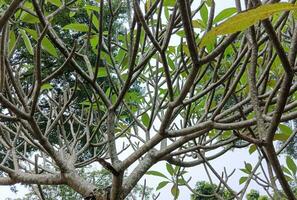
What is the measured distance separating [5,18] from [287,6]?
30 centimetres

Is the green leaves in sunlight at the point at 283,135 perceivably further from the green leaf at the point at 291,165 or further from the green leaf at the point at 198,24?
the green leaf at the point at 198,24

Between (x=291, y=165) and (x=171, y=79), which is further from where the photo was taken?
(x=291, y=165)

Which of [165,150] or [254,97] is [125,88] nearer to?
[165,150]

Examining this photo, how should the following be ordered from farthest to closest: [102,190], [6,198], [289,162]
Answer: [6,198], [289,162], [102,190]

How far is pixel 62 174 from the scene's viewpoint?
0.98 m

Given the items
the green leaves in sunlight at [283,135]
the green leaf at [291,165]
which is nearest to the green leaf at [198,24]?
the green leaves in sunlight at [283,135]

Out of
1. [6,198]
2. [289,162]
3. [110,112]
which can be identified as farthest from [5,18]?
[6,198]

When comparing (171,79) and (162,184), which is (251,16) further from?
(162,184)

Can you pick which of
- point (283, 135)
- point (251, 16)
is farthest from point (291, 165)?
point (251, 16)

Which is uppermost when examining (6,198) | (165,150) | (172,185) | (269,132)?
(6,198)

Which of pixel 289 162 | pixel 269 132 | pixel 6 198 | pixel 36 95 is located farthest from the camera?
pixel 6 198

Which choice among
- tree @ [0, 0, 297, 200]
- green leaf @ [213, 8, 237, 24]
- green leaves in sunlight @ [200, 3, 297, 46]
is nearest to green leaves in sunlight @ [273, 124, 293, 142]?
tree @ [0, 0, 297, 200]

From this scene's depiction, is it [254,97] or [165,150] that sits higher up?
[165,150]

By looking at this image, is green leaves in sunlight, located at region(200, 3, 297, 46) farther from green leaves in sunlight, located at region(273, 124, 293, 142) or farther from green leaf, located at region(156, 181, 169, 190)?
green leaf, located at region(156, 181, 169, 190)
